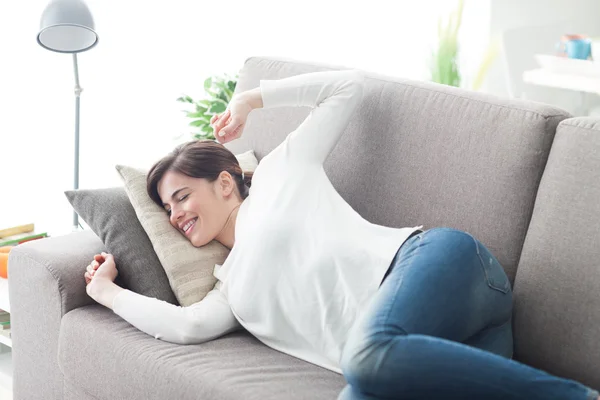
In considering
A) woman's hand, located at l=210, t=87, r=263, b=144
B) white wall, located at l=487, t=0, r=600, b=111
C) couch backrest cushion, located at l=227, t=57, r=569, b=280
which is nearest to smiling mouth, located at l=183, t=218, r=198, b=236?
woman's hand, located at l=210, t=87, r=263, b=144

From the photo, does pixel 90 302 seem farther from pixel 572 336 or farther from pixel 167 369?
pixel 572 336

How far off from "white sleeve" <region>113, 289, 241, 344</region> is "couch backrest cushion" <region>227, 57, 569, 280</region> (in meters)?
0.46

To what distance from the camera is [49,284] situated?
2109 mm

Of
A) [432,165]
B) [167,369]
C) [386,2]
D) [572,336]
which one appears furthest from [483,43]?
[167,369]

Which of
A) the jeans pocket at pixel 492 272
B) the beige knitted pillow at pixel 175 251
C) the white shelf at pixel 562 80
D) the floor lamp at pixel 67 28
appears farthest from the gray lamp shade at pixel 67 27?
the white shelf at pixel 562 80

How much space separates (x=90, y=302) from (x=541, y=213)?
1118 millimetres

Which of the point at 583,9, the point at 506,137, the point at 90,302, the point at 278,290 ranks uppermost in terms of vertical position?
the point at 583,9

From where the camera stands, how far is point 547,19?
3.26m

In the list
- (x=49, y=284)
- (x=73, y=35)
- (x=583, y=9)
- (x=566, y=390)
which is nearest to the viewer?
(x=566, y=390)

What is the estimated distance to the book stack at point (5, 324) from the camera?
253cm

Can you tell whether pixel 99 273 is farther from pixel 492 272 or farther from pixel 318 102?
pixel 492 272

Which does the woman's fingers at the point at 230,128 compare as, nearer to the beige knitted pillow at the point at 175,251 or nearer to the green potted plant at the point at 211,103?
the beige knitted pillow at the point at 175,251

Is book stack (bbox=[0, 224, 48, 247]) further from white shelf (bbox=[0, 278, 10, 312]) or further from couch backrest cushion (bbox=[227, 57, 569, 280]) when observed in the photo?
couch backrest cushion (bbox=[227, 57, 569, 280])

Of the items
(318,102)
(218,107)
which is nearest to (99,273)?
(318,102)
